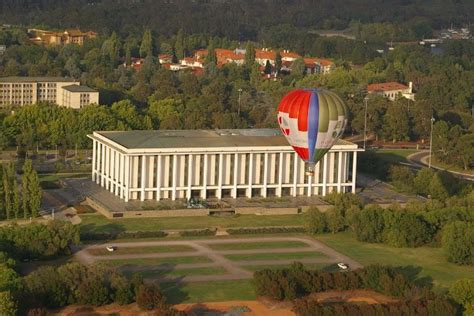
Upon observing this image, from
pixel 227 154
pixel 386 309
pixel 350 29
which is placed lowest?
pixel 386 309

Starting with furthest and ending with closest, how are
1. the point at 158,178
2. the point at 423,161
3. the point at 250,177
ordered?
the point at 423,161
the point at 250,177
the point at 158,178

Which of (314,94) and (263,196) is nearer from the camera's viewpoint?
(314,94)

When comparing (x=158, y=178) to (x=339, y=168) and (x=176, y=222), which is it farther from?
(x=339, y=168)

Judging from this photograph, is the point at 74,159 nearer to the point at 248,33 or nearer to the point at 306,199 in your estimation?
the point at 306,199

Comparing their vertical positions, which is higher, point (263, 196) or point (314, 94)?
point (314, 94)

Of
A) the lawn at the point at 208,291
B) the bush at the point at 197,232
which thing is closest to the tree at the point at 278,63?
the bush at the point at 197,232

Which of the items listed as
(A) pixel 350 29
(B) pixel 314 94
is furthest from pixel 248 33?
(B) pixel 314 94

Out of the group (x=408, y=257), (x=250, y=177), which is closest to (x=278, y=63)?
(x=250, y=177)

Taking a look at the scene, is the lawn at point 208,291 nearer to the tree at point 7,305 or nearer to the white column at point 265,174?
the tree at point 7,305
